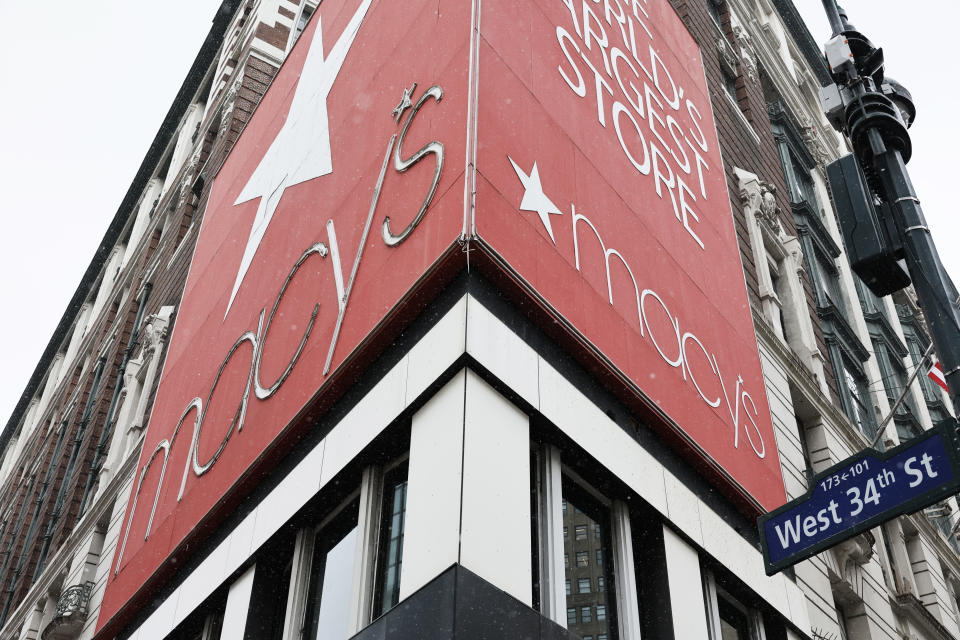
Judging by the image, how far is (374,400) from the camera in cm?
1088

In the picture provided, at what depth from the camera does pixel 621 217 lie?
13.9 meters

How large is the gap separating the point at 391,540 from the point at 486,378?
1.94 m

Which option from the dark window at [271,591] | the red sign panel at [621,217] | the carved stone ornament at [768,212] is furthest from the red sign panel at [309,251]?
the carved stone ornament at [768,212]

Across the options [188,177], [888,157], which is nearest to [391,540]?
[888,157]

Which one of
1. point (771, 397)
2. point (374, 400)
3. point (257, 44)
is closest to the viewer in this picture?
point (374, 400)

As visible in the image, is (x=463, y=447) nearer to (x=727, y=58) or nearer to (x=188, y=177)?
(x=727, y=58)

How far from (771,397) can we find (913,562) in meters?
7.98

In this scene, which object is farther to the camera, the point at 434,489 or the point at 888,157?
the point at 434,489

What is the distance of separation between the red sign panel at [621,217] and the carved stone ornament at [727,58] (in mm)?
11457

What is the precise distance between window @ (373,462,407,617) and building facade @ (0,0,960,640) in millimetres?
Answer: 45

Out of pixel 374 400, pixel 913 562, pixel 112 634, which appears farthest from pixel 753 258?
pixel 112 634

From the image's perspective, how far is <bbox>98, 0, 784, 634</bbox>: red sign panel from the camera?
1157 cm

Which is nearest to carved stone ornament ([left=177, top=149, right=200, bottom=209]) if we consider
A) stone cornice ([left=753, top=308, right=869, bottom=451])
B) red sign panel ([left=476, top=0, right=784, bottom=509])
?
red sign panel ([left=476, top=0, right=784, bottom=509])

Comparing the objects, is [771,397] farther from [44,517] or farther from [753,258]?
[44,517]
